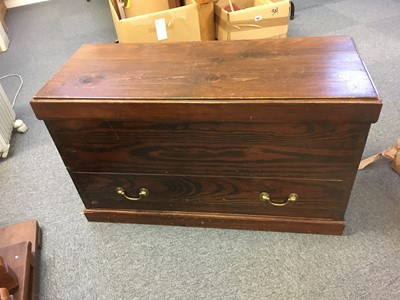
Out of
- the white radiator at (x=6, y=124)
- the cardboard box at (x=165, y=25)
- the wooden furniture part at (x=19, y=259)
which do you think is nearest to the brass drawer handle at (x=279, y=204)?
the wooden furniture part at (x=19, y=259)

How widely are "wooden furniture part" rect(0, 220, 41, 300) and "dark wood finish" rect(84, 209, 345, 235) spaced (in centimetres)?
19

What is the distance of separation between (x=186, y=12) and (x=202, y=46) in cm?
63

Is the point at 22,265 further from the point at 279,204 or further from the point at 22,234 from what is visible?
the point at 279,204

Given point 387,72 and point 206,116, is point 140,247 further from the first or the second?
point 387,72

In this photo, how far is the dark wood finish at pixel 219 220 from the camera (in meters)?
1.01

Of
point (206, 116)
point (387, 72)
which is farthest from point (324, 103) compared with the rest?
point (387, 72)

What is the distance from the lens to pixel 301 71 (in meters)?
0.84

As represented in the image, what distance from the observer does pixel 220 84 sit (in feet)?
2.68

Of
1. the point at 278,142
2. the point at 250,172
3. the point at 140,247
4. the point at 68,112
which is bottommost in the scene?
the point at 140,247

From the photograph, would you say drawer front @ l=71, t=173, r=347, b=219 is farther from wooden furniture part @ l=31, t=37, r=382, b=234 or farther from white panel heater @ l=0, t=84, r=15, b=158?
white panel heater @ l=0, t=84, r=15, b=158

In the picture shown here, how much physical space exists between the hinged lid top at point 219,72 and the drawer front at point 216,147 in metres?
0.08

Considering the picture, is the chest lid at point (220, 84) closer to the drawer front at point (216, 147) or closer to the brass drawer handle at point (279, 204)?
the drawer front at point (216, 147)

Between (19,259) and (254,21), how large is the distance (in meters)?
1.44

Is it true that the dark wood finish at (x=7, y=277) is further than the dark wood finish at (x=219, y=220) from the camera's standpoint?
No
